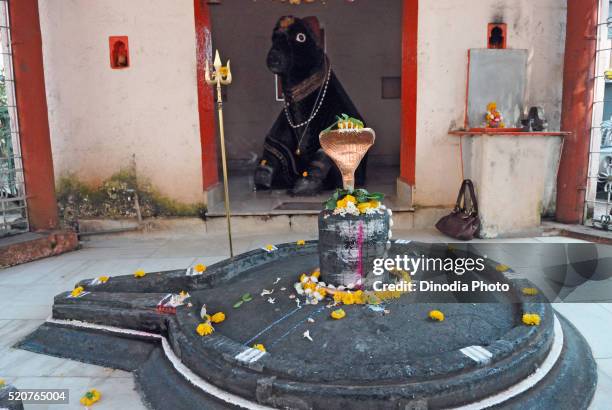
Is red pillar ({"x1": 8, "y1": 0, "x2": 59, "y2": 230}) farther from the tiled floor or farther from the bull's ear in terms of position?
the bull's ear

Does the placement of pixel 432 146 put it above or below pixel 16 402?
above

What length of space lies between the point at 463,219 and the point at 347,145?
2.49 metres

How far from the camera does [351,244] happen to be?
2.89 meters

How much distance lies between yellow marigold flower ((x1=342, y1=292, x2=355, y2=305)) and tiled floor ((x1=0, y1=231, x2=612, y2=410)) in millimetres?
1209

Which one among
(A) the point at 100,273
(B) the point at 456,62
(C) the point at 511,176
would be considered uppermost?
(B) the point at 456,62

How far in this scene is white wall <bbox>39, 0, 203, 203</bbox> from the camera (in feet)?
17.3

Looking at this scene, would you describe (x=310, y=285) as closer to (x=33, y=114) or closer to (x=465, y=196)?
(x=465, y=196)

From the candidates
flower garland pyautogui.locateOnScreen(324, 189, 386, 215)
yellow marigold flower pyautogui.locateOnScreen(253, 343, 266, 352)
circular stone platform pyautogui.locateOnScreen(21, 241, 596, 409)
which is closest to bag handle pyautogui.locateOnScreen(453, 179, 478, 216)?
circular stone platform pyautogui.locateOnScreen(21, 241, 596, 409)

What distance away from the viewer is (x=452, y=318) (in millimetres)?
2664

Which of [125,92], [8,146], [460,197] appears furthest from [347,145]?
[8,146]

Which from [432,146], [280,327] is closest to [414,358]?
[280,327]

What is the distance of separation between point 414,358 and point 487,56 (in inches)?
160

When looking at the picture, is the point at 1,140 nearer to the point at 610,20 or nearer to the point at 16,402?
the point at 16,402

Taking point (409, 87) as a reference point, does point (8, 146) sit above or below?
below
